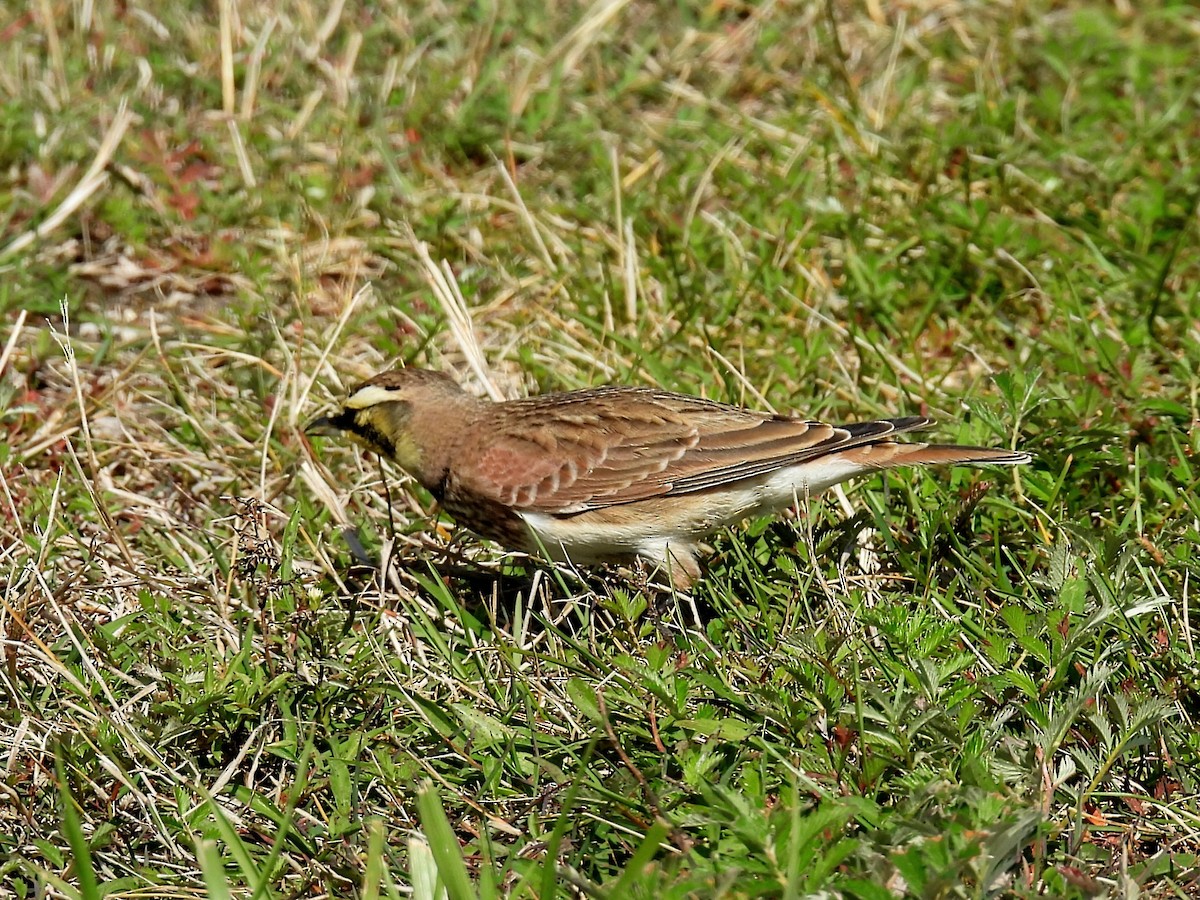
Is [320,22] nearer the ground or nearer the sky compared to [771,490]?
nearer the sky

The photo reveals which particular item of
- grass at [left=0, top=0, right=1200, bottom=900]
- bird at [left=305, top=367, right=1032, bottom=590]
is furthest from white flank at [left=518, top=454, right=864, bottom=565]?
grass at [left=0, top=0, right=1200, bottom=900]

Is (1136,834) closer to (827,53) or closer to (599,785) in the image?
(599,785)

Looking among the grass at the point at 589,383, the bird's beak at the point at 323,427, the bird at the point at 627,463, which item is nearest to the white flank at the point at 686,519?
the bird at the point at 627,463

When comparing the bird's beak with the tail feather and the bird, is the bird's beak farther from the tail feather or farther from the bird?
the tail feather

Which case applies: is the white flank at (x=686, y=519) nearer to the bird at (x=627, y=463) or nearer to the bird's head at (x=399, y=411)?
the bird at (x=627, y=463)

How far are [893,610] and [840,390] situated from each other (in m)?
1.95

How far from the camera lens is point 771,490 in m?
5.40

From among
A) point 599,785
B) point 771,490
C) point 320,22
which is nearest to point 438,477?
point 771,490

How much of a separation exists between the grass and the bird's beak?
137 millimetres

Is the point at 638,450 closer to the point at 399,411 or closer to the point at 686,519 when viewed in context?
the point at 686,519

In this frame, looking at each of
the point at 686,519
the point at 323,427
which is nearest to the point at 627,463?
the point at 686,519

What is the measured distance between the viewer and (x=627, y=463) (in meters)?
5.44

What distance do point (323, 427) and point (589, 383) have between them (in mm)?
1366

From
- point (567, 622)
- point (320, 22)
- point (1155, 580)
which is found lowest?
point (567, 622)
